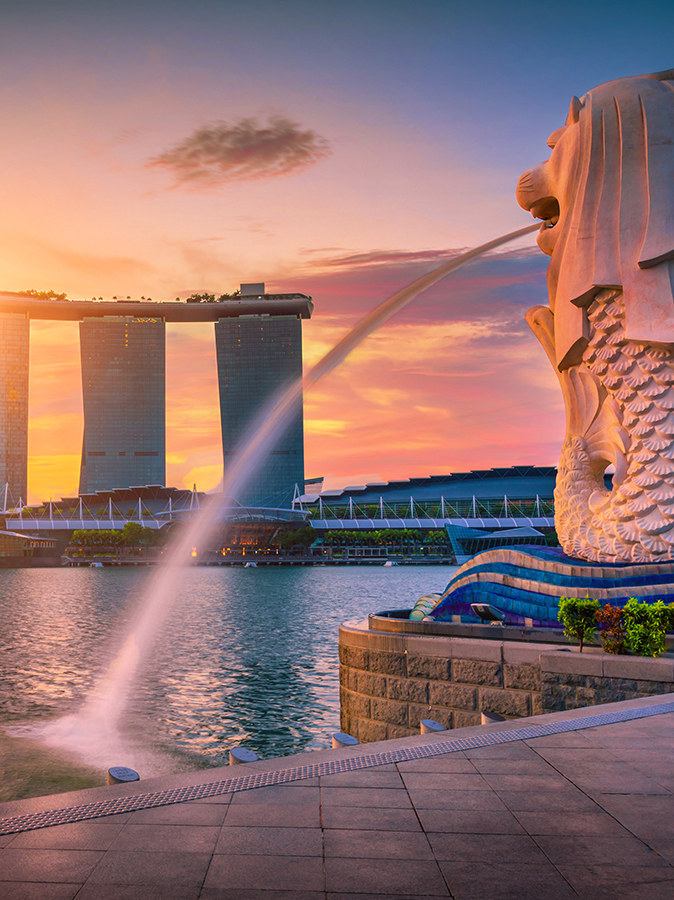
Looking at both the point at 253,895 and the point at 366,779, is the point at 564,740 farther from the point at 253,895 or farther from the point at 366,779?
the point at 253,895

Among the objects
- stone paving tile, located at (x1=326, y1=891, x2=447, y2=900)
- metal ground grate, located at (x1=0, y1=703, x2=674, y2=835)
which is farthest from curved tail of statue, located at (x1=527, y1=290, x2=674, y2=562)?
stone paving tile, located at (x1=326, y1=891, x2=447, y2=900)

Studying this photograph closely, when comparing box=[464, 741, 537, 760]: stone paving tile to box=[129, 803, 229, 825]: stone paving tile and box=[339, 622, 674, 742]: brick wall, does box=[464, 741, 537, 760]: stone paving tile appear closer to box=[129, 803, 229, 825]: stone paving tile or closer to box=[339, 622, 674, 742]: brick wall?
box=[129, 803, 229, 825]: stone paving tile

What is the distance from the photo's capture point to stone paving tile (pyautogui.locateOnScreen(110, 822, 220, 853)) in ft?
17.7

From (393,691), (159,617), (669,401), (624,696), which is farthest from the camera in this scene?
(159,617)

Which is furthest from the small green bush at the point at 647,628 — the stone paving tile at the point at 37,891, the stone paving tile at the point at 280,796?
the stone paving tile at the point at 37,891

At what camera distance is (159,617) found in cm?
5100

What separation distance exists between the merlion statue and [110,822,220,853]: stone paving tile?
16736 millimetres

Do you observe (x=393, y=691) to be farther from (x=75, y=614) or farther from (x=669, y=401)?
(x=75, y=614)

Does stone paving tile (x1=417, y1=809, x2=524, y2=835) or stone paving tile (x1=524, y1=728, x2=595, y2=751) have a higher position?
stone paving tile (x1=417, y1=809, x2=524, y2=835)

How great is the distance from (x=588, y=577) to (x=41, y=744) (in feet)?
46.2

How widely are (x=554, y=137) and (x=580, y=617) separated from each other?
1550 centimetres

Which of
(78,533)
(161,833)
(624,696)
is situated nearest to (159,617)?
(624,696)

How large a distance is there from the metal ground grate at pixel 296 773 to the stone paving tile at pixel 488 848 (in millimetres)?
1890

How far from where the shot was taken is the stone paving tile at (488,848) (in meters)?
5.25
